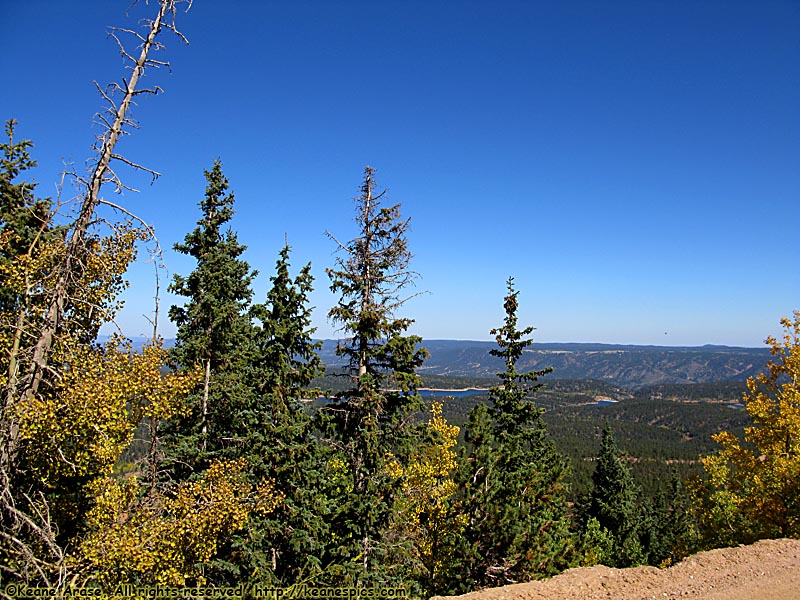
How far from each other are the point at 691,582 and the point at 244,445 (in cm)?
1396

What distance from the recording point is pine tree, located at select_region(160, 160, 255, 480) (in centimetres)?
1536

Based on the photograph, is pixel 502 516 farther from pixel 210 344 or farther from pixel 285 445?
pixel 210 344

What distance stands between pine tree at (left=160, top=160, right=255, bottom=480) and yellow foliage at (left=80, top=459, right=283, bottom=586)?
555 centimetres

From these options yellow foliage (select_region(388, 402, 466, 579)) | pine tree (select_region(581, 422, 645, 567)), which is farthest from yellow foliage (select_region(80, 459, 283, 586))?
pine tree (select_region(581, 422, 645, 567))

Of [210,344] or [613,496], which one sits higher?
[210,344]

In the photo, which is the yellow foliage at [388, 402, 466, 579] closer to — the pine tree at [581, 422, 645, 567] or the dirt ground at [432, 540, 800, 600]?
the dirt ground at [432, 540, 800, 600]

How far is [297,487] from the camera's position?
14555 mm

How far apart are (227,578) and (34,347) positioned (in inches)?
445

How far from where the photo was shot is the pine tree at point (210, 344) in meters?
15.4

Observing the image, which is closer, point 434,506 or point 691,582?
point 691,582

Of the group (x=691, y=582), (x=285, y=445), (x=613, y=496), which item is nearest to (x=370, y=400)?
(x=285, y=445)

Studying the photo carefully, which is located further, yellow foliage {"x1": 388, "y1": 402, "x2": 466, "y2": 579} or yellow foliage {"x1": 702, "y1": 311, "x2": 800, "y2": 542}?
yellow foliage {"x1": 388, "y1": 402, "x2": 466, "y2": 579}

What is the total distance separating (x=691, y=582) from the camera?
12508 millimetres

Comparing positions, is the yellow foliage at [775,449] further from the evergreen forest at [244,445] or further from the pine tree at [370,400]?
the pine tree at [370,400]
